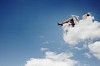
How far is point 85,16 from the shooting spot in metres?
60.1

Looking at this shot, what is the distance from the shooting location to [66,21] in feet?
202

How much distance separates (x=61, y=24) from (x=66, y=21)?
2008 mm

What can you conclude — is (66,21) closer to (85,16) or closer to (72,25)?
(72,25)

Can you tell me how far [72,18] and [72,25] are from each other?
2662 mm

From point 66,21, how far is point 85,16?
21.7ft

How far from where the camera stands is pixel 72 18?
62062 millimetres

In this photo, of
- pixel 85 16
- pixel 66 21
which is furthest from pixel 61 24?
pixel 85 16

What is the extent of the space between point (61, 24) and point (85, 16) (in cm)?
850

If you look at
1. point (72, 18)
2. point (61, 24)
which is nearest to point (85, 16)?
point (72, 18)

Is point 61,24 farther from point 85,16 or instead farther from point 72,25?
point 85,16

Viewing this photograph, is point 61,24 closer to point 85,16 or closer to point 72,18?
point 72,18

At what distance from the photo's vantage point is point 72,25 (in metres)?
61.1
